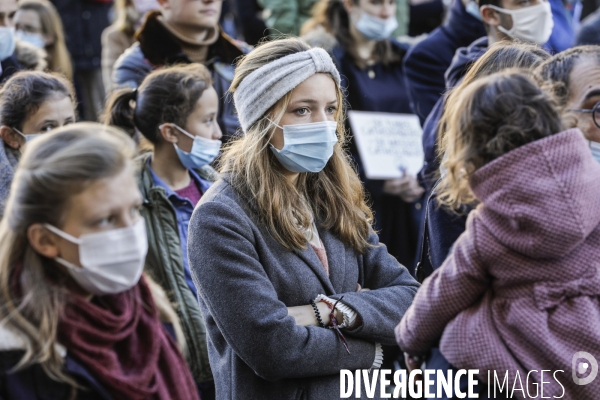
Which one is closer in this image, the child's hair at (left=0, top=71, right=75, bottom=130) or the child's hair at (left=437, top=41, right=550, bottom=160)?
the child's hair at (left=437, top=41, right=550, bottom=160)

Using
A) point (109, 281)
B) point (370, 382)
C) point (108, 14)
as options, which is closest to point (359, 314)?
point (370, 382)

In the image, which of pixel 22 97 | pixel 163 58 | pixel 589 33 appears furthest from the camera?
pixel 589 33

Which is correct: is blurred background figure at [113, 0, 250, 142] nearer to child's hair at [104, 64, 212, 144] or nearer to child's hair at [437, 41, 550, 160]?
child's hair at [104, 64, 212, 144]

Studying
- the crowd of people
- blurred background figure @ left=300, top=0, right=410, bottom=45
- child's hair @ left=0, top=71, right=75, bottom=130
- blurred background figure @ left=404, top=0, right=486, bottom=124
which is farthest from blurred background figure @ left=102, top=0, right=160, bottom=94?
child's hair @ left=0, top=71, right=75, bottom=130

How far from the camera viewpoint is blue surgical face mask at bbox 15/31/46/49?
7863 millimetres

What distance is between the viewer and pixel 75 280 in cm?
276

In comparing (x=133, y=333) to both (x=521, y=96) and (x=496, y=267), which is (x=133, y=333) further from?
(x=521, y=96)

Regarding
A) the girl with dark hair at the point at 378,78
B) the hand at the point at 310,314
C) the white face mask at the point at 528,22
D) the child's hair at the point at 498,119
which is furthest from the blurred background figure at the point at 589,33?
the child's hair at the point at 498,119

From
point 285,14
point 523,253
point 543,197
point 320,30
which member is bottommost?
point 285,14

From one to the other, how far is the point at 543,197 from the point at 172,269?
2.28m

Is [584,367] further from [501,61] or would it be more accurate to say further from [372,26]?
[372,26]

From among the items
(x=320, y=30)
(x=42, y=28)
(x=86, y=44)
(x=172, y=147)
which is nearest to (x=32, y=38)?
(x=42, y=28)

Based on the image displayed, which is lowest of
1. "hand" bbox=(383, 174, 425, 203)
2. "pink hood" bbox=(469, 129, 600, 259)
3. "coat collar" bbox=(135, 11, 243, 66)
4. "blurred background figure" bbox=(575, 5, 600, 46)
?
"hand" bbox=(383, 174, 425, 203)

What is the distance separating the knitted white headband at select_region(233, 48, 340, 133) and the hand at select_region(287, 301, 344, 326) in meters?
0.83
